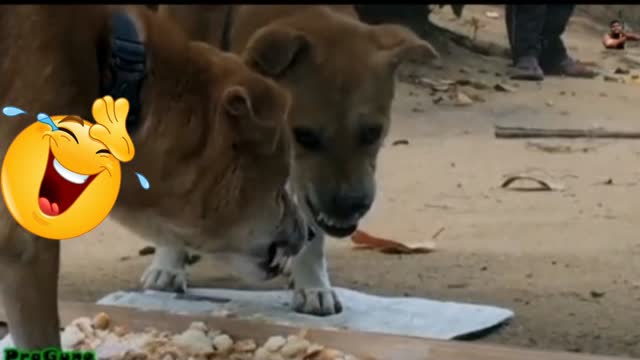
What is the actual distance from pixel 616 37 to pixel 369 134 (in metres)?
0.50

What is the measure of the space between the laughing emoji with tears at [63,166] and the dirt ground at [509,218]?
23 centimetres

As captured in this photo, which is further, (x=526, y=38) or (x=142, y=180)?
(x=526, y=38)

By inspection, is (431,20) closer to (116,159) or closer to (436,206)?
(436,206)

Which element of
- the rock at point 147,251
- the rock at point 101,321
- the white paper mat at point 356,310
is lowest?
the rock at point 101,321

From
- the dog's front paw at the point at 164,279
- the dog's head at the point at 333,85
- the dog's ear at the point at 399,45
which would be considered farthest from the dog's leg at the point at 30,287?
the dog's ear at the point at 399,45

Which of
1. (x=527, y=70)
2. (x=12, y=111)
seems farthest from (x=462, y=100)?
(x=12, y=111)

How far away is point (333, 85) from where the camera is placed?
257 centimetres

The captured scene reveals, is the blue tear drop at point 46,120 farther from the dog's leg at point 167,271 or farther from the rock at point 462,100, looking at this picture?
the rock at point 462,100

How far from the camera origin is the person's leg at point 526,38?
2586 mm

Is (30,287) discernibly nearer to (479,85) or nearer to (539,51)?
(479,85)

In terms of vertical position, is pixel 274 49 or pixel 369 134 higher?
pixel 274 49

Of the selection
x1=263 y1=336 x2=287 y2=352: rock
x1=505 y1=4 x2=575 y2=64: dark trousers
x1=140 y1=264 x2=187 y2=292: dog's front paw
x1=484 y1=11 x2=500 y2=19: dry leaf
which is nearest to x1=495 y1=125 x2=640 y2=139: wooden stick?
x1=505 y1=4 x2=575 y2=64: dark trousers

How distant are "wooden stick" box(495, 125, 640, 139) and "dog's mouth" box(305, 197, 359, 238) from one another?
1.08ft

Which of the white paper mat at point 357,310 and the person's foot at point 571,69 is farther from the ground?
the person's foot at point 571,69
